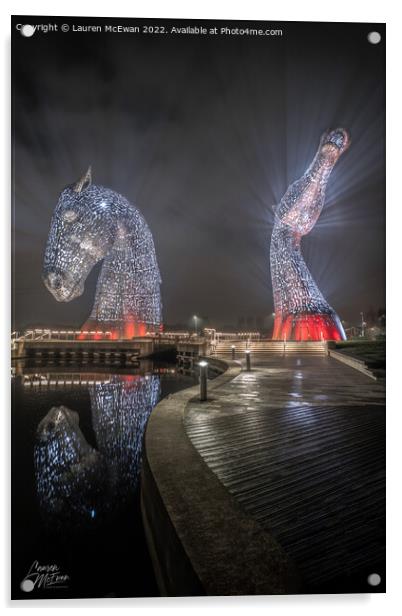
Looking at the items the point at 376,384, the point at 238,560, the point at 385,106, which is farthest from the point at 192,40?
the point at 376,384

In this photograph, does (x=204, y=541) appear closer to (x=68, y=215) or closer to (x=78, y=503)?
(x=78, y=503)

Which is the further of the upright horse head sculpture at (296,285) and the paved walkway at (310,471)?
the upright horse head sculpture at (296,285)

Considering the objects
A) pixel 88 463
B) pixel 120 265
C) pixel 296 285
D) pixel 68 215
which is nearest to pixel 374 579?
pixel 88 463

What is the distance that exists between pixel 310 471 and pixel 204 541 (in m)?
1.48

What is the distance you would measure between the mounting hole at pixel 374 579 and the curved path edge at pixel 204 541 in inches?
34.0

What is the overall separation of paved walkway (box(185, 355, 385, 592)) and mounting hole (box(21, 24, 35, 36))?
486 centimetres

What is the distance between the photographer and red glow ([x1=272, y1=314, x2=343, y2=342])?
21609mm

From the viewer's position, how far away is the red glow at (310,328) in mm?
21609

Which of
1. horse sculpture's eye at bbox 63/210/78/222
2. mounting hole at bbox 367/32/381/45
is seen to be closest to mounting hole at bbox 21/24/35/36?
mounting hole at bbox 367/32/381/45

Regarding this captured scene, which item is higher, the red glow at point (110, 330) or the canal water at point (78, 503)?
the red glow at point (110, 330)

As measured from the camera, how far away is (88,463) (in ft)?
19.9

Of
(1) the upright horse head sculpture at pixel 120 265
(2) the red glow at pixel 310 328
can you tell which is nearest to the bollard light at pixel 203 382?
(1) the upright horse head sculpture at pixel 120 265
